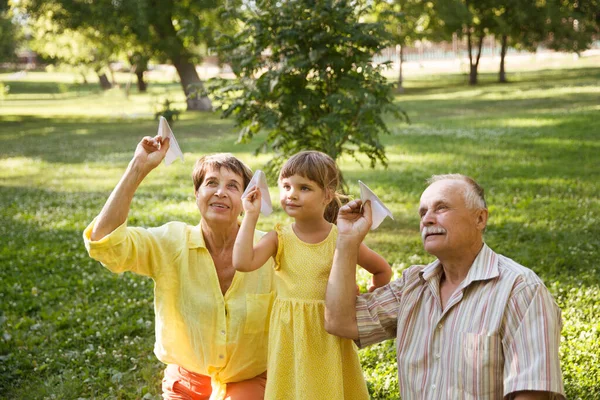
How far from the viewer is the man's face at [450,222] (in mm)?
2896

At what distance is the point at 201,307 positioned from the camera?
3770mm

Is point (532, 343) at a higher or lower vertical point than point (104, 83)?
higher

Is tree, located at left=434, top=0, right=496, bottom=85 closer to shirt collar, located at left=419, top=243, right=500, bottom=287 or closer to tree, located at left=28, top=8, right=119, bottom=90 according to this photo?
tree, located at left=28, top=8, right=119, bottom=90

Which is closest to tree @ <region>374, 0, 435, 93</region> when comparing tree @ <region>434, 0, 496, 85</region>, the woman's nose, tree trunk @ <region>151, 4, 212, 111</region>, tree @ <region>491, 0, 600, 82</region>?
tree @ <region>434, 0, 496, 85</region>

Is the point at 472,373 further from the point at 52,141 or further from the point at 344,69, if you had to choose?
the point at 52,141

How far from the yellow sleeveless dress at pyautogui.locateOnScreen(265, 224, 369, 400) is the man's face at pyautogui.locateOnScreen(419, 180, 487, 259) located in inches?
22.3

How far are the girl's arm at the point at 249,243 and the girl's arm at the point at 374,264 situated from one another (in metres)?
0.47

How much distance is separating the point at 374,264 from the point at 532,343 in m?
1.08

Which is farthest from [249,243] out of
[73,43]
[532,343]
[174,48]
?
[73,43]

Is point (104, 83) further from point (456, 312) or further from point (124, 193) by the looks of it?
point (456, 312)

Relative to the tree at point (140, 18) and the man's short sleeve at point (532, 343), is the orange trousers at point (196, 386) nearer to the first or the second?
the man's short sleeve at point (532, 343)

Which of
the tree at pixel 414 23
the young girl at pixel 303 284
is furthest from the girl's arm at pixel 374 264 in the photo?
the tree at pixel 414 23

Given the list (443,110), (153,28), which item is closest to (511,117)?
(443,110)

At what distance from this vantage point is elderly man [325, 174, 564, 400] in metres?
2.62
